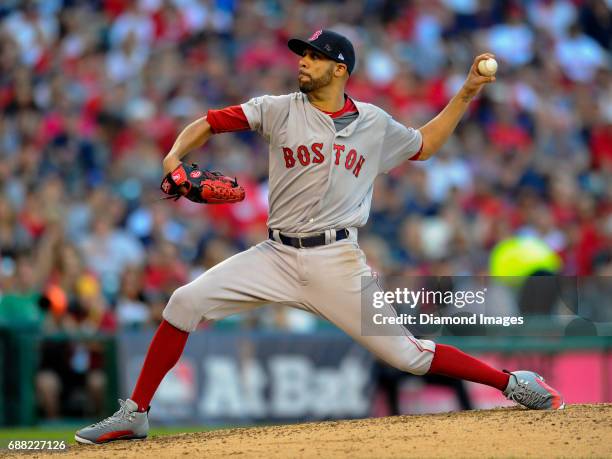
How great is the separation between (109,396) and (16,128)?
3.80 meters

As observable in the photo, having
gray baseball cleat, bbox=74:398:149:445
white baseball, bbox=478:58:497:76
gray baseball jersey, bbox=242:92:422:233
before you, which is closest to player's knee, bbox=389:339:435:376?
gray baseball jersey, bbox=242:92:422:233

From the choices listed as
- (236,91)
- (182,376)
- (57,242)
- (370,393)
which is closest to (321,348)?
(370,393)

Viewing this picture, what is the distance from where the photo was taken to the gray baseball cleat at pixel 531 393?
6047 mm

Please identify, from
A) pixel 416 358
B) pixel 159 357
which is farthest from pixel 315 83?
pixel 159 357

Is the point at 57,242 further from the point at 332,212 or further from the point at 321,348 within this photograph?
the point at 332,212

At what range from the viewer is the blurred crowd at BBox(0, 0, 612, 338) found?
1056 centimetres

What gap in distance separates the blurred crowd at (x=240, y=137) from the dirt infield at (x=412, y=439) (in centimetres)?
408

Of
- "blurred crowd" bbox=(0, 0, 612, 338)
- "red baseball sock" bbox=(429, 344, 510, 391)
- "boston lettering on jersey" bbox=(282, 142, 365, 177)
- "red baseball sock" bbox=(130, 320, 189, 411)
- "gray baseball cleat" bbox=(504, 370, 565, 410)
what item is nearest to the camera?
"boston lettering on jersey" bbox=(282, 142, 365, 177)

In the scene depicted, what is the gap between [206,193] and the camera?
5.43 m

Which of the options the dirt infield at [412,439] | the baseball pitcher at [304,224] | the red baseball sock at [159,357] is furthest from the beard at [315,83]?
the dirt infield at [412,439]

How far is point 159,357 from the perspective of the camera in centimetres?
573

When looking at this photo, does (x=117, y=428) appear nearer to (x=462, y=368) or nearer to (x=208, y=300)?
(x=208, y=300)

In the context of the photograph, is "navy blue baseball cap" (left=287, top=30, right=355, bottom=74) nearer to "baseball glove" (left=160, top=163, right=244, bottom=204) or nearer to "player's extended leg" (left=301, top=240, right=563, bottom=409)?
"baseball glove" (left=160, top=163, right=244, bottom=204)

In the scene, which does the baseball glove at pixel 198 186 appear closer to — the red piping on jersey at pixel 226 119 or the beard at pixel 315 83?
the red piping on jersey at pixel 226 119
